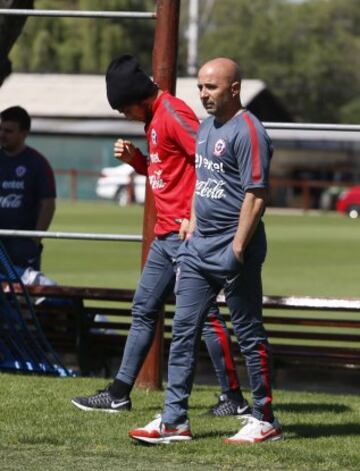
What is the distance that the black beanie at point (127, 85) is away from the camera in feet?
24.4

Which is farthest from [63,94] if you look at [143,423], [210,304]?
[210,304]

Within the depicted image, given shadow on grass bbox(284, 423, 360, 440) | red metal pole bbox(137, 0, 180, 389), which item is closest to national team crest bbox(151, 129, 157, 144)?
red metal pole bbox(137, 0, 180, 389)

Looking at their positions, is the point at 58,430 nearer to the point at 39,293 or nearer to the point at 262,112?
the point at 39,293

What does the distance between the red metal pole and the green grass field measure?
883cm

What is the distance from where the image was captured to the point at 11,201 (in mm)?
10211

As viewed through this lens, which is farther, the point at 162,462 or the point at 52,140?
the point at 52,140

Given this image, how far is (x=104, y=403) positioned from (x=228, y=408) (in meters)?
0.70

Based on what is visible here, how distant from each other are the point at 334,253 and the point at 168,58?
58.2 ft

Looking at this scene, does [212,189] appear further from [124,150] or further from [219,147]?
[124,150]

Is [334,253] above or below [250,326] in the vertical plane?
below

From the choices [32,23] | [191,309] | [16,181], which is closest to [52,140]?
[32,23]

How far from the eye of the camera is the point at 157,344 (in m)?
8.70

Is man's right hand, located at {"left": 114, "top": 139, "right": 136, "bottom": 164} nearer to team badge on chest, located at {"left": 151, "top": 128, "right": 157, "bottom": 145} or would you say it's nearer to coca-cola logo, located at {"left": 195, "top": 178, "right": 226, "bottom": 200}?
team badge on chest, located at {"left": 151, "top": 128, "right": 157, "bottom": 145}

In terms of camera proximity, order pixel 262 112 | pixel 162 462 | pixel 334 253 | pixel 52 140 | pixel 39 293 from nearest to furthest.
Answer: pixel 162 462, pixel 39 293, pixel 334 253, pixel 52 140, pixel 262 112
